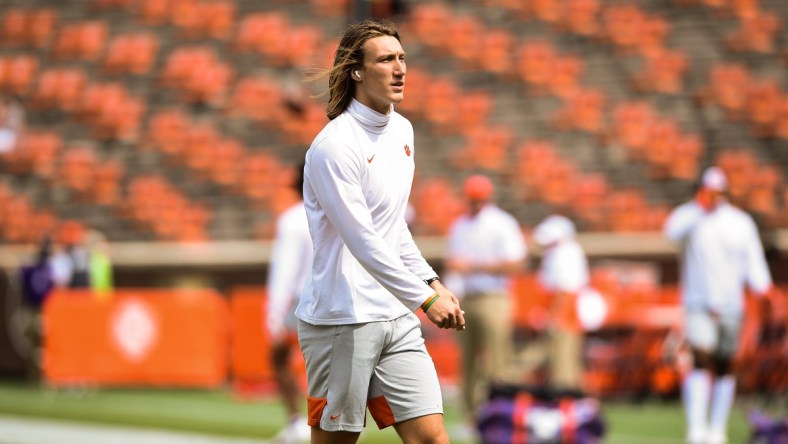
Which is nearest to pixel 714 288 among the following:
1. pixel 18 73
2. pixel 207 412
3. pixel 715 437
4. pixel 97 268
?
pixel 715 437

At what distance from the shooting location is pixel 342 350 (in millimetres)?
5000

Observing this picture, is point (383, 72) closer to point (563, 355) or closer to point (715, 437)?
point (715, 437)

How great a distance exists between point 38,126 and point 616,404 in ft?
42.9

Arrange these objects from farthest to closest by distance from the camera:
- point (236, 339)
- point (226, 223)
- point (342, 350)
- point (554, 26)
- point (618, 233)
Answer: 1. point (554, 26)
2. point (226, 223)
3. point (618, 233)
4. point (236, 339)
5. point (342, 350)

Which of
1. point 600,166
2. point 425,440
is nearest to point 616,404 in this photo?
point 600,166

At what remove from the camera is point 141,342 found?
1820 centimetres

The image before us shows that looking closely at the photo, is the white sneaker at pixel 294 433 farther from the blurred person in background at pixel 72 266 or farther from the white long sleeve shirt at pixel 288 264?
the blurred person in background at pixel 72 266

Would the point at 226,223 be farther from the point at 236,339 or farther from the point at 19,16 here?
the point at 19,16

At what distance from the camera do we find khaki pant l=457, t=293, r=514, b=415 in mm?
12648

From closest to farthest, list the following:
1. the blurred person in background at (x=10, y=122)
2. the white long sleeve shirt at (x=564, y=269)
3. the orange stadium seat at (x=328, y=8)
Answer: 1. the white long sleeve shirt at (x=564, y=269)
2. the blurred person in background at (x=10, y=122)
3. the orange stadium seat at (x=328, y=8)

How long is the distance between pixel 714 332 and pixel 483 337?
2.44 m

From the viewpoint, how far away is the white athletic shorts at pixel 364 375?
500cm

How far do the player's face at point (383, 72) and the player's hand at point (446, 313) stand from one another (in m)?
0.74

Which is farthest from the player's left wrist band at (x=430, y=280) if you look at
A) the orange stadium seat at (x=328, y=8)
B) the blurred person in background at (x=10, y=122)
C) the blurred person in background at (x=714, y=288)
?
the blurred person in background at (x=10, y=122)
